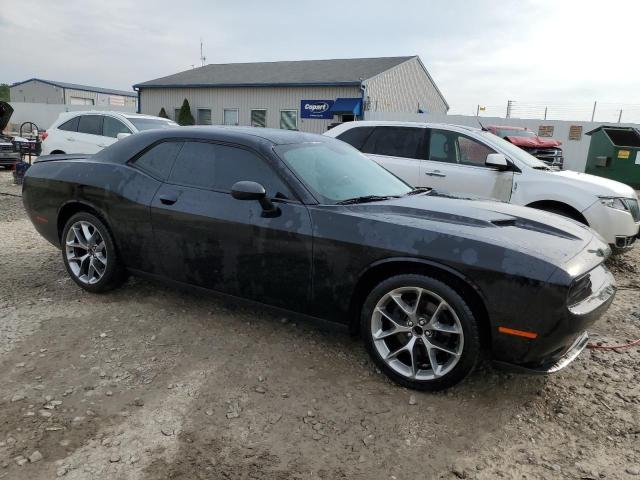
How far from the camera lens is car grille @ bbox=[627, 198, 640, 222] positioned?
5.61m

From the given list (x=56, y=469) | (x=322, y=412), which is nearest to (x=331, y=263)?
(x=322, y=412)

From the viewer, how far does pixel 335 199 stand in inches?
130

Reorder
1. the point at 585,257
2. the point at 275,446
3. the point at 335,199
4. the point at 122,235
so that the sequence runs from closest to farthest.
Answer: the point at 275,446, the point at 585,257, the point at 335,199, the point at 122,235

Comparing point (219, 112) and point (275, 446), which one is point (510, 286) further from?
point (219, 112)

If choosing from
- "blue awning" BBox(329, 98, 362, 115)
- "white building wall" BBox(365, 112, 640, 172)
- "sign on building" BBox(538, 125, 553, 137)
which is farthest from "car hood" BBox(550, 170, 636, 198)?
"blue awning" BBox(329, 98, 362, 115)

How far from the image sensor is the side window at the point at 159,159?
152 inches

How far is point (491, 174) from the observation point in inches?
237

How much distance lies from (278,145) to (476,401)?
217cm

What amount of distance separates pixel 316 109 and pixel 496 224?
2206cm

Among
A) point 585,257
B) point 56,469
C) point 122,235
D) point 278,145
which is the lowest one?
point 56,469

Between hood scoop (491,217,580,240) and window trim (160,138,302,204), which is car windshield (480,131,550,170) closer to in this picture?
hood scoop (491,217,580,240)

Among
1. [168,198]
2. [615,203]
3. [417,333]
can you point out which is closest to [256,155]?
[168,198]

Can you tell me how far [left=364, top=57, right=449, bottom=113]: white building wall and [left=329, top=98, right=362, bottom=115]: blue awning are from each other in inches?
27.3

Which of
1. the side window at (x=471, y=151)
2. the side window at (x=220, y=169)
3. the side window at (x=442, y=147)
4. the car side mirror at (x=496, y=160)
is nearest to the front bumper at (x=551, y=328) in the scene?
the side window at (x=220, y=169)
